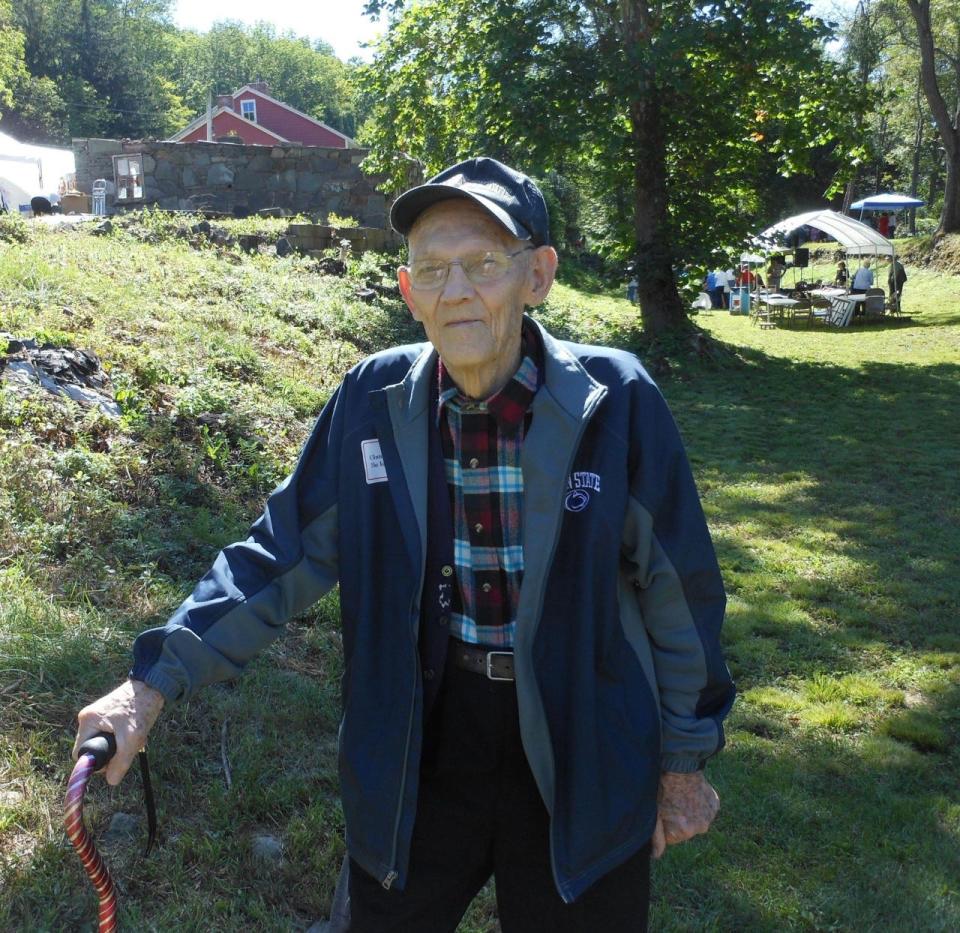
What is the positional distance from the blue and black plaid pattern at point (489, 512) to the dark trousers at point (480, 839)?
113 mm

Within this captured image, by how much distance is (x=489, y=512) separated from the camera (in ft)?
6.62

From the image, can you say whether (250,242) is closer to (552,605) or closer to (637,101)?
(637,101)

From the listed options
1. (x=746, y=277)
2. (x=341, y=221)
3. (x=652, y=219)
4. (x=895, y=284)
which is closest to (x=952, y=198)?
(x=746, y=277)

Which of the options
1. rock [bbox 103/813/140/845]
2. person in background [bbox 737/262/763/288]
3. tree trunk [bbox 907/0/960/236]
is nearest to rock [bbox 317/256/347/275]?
rock [bbox 103/813/140/845]

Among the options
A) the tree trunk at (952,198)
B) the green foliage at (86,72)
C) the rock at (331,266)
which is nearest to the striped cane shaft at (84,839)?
the rock at (331,266)

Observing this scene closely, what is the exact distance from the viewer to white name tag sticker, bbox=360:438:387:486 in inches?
80.1

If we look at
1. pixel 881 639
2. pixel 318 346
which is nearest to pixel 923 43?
pixel 318 346

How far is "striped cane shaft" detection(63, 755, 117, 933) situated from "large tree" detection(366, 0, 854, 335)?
40.1ft

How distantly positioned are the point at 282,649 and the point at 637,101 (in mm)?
11063

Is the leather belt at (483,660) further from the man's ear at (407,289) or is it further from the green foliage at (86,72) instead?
the green foliage at (86,72)

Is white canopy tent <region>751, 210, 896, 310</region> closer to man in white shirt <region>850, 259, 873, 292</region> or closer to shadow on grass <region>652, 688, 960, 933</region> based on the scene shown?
man in white shirt <region>850, 259, 873, 292</region>

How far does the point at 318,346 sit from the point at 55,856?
7.18 meters

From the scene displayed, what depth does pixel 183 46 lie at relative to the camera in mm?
98500

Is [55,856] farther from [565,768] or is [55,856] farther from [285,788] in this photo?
[565,768]
